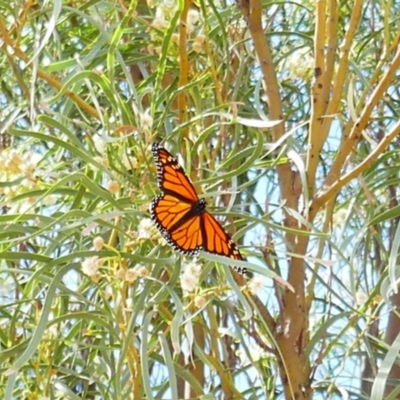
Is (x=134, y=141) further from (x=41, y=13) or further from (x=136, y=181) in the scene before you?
(x=41, y=13)

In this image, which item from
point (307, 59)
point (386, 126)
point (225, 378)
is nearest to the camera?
point (225, 378)

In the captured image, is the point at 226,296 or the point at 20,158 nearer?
the point at 20,158

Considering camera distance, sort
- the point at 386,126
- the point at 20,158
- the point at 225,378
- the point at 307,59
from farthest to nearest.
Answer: the point at 386,126
the point at 307,59
the point at 225,378
the point at 20,158

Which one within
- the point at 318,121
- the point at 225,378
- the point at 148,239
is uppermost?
the point at 318,121

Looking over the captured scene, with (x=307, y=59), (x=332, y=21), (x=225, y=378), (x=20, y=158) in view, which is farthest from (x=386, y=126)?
(x=20, y=158)

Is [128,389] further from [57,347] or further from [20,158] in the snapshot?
[20,158]

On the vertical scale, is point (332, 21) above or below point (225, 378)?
above
